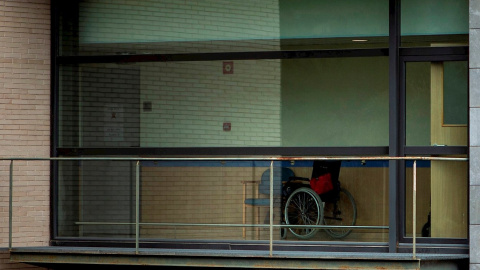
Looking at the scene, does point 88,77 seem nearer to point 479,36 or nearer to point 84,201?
point 84,201

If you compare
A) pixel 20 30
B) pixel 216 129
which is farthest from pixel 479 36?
pixel 20 30

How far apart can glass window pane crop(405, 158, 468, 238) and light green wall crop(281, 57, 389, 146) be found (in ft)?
1.99

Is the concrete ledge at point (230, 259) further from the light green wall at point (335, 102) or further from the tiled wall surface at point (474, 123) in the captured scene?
the light green wall at point (335, 102)

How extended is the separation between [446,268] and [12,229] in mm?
4998

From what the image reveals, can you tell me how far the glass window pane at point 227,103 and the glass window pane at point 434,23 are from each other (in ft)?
1.45

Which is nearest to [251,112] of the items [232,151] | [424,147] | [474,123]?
[232,151]

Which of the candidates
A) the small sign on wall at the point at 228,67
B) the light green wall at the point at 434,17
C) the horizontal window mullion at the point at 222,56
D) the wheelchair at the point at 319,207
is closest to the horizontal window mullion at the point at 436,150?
the wheelchair at the point at 319,207

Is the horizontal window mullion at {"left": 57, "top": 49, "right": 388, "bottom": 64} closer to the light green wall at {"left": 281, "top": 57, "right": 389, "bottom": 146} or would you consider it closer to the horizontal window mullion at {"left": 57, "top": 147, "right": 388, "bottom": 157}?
the light green wall at {"left": 281, "top": 57, "right": 389, "bottom": 146}

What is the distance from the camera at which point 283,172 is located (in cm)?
1009

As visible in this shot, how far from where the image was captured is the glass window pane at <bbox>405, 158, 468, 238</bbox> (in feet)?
32.4

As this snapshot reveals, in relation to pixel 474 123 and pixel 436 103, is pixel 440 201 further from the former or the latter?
pixel 436 103

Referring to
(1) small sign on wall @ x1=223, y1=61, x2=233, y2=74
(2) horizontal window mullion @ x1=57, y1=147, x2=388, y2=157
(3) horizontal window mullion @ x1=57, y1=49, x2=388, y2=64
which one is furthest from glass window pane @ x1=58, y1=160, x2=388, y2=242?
(3) horizontal window mullion @ x1=57, y1=49, x2=388, y2=64

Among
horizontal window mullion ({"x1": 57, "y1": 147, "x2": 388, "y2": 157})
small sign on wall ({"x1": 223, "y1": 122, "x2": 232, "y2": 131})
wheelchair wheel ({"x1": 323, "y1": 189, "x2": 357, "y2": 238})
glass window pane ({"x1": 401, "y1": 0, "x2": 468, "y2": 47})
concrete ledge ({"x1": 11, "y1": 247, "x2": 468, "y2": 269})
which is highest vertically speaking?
glass window pane ({"x1": 401, "y1": 0, "x2": 468, "y2": 47})

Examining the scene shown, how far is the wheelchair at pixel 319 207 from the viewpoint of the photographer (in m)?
10.1
